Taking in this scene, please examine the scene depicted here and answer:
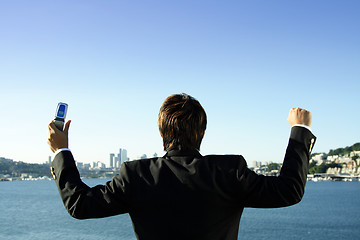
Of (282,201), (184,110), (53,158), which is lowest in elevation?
(282,201)

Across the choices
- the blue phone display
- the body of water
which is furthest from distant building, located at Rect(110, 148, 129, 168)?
the blue phone display

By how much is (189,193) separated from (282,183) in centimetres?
25

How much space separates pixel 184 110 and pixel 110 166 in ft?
661

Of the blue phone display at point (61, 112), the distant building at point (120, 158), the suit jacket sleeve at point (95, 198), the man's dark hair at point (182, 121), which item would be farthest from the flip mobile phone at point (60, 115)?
the distant building at point (120, 158)

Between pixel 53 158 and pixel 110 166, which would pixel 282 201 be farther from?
pixel 110 166

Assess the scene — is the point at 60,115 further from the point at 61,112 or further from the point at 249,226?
the point at 249,226

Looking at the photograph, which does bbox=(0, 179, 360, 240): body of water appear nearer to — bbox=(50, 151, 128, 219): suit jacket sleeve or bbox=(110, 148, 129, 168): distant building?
bbox=(50, 151, 128, 219): suit jacket sleeve

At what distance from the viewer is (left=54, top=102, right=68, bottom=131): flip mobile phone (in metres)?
1.33

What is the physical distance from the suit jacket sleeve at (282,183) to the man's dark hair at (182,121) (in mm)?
196

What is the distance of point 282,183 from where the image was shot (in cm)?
114

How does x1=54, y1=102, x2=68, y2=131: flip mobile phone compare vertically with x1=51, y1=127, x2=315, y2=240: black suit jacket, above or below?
above

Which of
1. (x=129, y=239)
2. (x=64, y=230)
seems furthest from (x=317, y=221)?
(x=64, y=230)

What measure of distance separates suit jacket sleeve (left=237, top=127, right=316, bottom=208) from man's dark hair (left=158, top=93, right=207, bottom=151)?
20 cm

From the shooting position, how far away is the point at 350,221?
5091 centimetres
